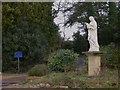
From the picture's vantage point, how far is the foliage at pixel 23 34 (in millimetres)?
23438

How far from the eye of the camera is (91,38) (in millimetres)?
14828

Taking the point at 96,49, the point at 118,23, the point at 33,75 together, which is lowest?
the point at 33,75

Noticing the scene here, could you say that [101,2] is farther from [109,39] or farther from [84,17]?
[109,39]

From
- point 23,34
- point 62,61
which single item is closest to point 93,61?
point 62,61

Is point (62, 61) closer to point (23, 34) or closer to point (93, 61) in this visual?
point (93, 61)

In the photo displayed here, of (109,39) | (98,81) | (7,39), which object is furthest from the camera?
(109,39)

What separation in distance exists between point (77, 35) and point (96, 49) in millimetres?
17703

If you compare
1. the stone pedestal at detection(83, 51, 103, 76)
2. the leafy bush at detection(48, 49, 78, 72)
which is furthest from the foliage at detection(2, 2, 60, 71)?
the stone pedestal at detection(83, 51, 103, 76)

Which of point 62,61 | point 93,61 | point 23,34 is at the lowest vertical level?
point 62,61

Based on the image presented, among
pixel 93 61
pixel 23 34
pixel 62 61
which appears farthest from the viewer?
pixel 23 34

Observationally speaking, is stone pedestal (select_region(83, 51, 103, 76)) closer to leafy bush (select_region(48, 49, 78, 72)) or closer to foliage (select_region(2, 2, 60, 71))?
leafy bush (select_region(48, 49, 78, 72))

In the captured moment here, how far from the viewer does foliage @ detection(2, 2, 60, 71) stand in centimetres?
2344

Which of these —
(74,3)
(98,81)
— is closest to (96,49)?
(98,81)

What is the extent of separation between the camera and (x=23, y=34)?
2394 cm
